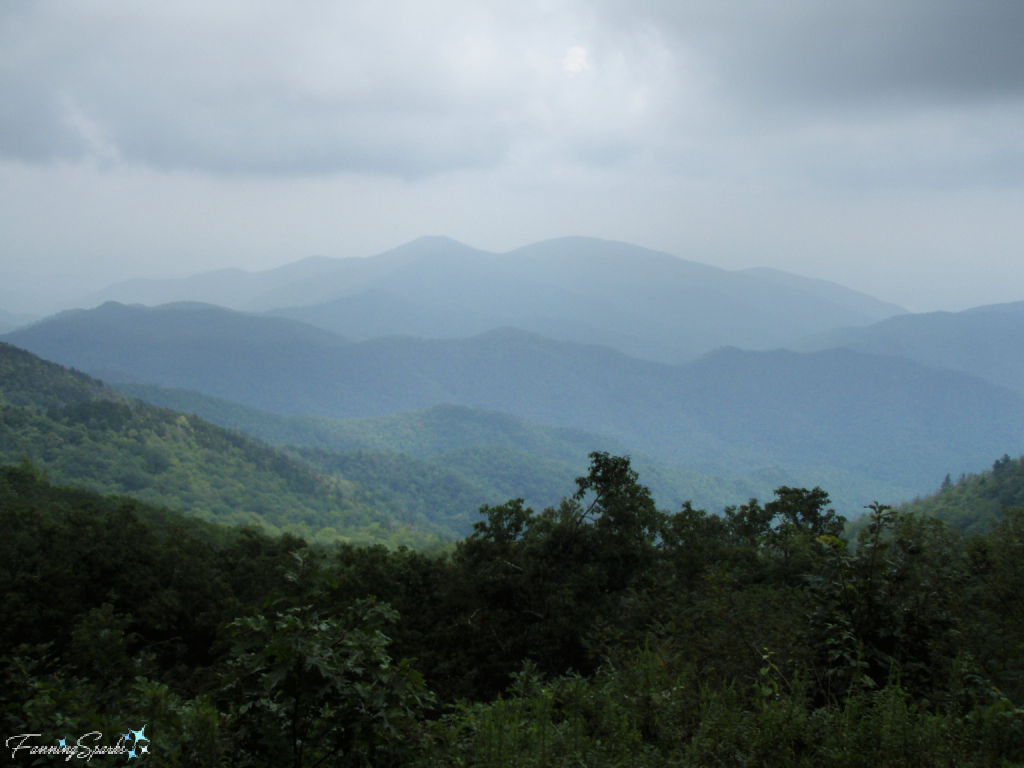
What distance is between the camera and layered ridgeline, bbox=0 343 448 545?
92688mm

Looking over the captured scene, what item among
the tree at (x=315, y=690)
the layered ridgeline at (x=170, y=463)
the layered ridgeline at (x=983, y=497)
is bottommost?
the layered ridgeline at (x=170, y=463)

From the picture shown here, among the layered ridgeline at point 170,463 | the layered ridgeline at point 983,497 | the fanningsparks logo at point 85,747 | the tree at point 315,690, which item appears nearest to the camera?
the tree at point 315,690

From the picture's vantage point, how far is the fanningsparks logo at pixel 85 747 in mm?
4301

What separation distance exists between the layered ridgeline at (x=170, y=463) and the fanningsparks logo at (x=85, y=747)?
8894cm

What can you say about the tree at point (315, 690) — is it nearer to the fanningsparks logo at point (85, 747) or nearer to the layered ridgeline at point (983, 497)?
the fanningsparks logo at point (85, 747)

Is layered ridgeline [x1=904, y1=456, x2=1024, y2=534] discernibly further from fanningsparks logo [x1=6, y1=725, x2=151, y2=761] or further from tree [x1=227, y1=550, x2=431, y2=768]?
fanningsparks logo [x1=6, y1=725, x2=151, y2=761]

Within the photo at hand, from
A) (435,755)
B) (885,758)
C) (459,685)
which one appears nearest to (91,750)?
(435,755)

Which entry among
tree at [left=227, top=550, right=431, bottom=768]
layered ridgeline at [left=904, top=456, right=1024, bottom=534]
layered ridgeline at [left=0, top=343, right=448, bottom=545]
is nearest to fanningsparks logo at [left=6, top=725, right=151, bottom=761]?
tree at [left=227, top=550, right=431, bottom=768]

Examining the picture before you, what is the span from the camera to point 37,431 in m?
95.7

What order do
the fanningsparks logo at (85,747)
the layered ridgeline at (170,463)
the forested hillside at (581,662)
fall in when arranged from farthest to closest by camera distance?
the layered ridgeline at (170,463) → the fanningsparks logo at (85,747) → the forested hillside at (581,662)

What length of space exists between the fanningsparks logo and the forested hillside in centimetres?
3

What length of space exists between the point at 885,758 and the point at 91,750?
19.8 ft

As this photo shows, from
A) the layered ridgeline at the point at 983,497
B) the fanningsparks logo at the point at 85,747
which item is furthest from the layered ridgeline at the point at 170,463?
the fanningsparks logo at the point at 85,747

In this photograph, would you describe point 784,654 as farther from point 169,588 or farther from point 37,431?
point 37,431
